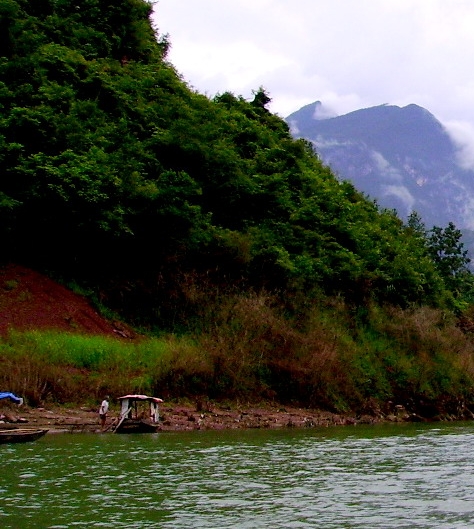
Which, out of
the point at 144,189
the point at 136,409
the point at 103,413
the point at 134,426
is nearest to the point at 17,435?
the point at 103,413

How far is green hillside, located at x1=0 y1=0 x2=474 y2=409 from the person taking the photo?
121 feet

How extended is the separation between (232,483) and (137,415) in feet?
46.9

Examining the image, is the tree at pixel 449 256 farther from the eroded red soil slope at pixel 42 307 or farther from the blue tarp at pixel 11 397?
the blue tarp at pixel 11 397

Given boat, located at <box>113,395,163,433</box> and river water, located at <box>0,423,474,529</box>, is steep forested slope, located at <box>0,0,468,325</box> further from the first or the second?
river water, located at <box>0,423,474,529</box>

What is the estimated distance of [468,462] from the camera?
21906 millimetres

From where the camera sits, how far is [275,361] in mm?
39000

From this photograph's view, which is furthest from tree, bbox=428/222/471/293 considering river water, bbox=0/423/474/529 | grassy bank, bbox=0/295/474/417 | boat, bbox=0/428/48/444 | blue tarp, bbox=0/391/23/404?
boat, bbox=0/428/48/444

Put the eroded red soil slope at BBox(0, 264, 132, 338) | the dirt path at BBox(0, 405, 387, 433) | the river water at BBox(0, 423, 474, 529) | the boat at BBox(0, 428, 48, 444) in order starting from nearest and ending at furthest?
the river water at BBox(0, 423, 474, 529), the boat at BBox(0, 428, 48, 444), the dirt path at BBox(0, 405, 387, 433), the eroded red soil slope at BBox(0, 264, 132, 338)

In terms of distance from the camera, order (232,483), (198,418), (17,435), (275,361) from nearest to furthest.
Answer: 1. (232,483)
2. (17,435)
3. (198,418)
4. (275,361)

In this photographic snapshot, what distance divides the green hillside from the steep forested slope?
10 cm

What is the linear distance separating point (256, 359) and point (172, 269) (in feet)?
24.6

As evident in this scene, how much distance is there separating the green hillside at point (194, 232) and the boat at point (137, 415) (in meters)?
2.74

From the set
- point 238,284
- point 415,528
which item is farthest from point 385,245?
point 415,528

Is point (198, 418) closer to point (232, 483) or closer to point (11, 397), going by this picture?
point (11, 397)
